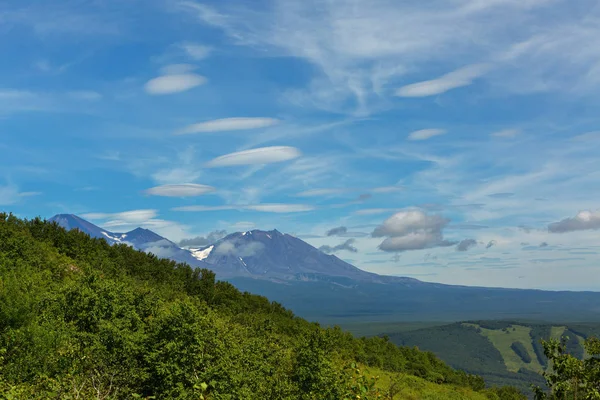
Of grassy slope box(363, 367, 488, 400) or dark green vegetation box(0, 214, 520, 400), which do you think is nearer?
dark green vegetation box(0, 214, 520, 400)

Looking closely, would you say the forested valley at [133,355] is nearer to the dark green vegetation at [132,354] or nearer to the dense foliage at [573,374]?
the dark green vegetation at [132,354]

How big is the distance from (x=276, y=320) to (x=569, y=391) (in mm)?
122028

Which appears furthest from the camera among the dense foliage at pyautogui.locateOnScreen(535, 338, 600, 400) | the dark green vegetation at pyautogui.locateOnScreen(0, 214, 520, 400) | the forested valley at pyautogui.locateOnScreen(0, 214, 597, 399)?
the dark green vegetation at pyautogui.locateOnScreen(0, 214, 520, 400)

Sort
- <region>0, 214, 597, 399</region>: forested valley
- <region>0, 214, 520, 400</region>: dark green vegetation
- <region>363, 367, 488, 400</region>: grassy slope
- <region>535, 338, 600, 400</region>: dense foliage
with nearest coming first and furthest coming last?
1. <region>535, 338, 600, 400</region>: dense foliage
2. <region>0, 214, 597, 399</region>: forested valley
3. <region>0, 214, 520, 400</region>: dark green vegetation
4. <region>363, 367, 488, 400</region>: grassy slope

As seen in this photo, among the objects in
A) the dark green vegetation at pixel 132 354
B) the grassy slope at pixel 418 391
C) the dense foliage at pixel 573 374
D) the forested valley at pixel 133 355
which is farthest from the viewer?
the grassy slope at pixel 418 391

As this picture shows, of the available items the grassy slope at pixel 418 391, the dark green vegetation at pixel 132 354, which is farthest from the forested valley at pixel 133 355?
the grassy slope at pixel 418 391

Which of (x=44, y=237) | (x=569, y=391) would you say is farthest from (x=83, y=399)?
(x=44, y=237)

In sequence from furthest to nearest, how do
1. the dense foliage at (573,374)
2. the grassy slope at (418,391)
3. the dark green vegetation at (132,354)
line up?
the grassy slope at (418,391) → the dark green vegetation at (132,354) → the dense foliage at (573,374)

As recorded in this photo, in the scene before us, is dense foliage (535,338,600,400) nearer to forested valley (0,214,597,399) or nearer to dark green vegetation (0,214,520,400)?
dark green vegetation (0,214,520,400)

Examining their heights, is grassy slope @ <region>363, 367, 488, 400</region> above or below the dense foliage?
below

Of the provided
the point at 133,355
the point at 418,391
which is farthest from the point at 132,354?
the point at 418,391

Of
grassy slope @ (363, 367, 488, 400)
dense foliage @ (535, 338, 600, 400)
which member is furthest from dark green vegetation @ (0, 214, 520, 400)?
dense foliage @ (535, 338, 600, 400)

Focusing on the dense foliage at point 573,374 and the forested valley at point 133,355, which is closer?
the dense foliage at point 573,374

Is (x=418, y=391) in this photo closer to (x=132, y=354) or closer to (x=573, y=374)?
(x=132, y=354)
